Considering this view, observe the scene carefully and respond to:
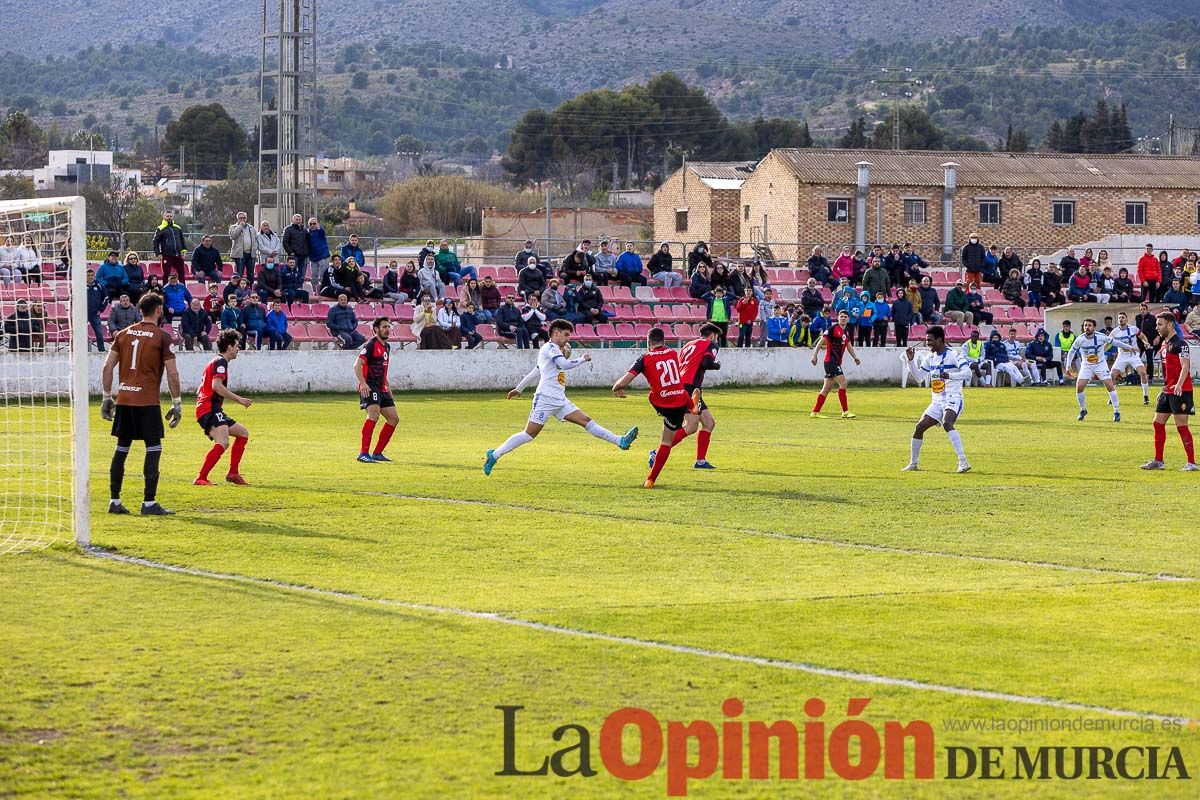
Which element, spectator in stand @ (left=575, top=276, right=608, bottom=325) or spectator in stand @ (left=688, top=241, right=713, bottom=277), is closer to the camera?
spectator in stand @ (left=575, top=276, right=608, bottom=325)

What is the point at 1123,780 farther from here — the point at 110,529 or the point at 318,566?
the point at 110,529

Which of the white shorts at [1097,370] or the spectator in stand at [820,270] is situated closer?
the white shorts at [1097,370]

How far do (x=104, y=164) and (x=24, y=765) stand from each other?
109 meters

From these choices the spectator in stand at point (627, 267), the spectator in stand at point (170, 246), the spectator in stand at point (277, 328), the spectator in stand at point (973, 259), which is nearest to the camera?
the spectator in stand at point (277, 328)

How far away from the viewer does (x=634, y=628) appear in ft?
30.6

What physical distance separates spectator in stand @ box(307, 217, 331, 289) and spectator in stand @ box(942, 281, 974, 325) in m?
16.4

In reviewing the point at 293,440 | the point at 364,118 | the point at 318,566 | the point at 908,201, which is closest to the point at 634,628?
the point at 318,566

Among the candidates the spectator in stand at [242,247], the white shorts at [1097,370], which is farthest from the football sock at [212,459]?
the spectator in stand at [242,247]

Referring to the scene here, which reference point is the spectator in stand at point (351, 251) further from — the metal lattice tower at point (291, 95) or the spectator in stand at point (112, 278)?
the metal lattice tower at point (291, 95)

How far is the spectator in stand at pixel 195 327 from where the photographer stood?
3238 centimetres

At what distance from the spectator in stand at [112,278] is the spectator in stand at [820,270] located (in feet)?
57.9

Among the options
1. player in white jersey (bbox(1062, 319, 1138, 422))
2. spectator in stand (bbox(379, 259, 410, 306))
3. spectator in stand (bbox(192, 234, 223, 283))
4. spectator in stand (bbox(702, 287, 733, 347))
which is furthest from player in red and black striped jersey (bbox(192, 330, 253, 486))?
spectator in stand (bbox(702, 287, 733, 347))

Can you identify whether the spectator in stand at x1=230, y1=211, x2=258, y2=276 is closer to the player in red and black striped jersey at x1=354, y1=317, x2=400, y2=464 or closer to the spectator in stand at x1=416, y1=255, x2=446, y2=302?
the spectator in stand at x1=416, y1=255, x2=446, y2=302

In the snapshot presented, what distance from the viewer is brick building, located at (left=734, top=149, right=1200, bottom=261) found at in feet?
218
